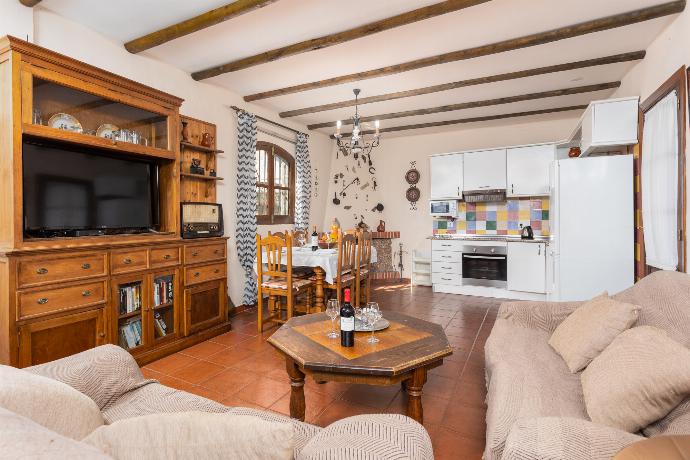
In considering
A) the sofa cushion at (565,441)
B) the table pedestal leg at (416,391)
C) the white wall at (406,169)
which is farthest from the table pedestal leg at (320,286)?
the white wall at (406,169)

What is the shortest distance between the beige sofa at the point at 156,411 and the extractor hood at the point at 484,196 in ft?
17.2

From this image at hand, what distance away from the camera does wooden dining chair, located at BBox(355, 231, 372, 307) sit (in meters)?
4.45

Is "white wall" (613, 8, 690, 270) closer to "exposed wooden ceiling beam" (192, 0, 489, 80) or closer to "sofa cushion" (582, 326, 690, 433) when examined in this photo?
"exposed wooden ceiling beam" (192, 0, 489, 80)

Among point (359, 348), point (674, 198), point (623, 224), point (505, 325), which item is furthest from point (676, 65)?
point (359, 348)

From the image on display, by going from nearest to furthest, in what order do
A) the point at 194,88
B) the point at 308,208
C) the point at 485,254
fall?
the point at 194,88
the point at 485,254
the point at 308,208

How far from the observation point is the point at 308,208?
20.2 feet

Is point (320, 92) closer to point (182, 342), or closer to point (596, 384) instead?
point (182, 342)

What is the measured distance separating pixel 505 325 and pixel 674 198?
1.83m

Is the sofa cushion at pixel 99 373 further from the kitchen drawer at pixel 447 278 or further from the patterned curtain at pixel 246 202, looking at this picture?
the kitchen drawer at pixel 447 278

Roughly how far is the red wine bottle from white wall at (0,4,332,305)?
120 inches

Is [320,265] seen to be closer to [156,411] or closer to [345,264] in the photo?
[345,264]

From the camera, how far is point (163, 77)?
3.77 m

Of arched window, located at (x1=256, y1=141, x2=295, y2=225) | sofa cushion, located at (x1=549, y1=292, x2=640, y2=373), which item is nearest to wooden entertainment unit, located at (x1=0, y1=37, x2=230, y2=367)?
arched window, located at (x1=256, y1=141, x2=295, y2=225)

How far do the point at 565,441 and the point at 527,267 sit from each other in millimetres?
4524
